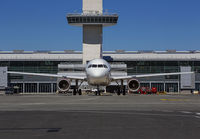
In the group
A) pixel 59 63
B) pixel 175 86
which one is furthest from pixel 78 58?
pixel 175 86

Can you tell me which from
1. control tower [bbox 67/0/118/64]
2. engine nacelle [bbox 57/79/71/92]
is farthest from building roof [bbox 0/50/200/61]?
engine nacelle [bbox 57/79/71/92]

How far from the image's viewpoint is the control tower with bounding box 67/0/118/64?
83062 mm

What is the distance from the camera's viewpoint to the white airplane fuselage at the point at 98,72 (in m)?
40.9

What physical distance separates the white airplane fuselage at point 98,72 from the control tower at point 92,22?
42.0 metres

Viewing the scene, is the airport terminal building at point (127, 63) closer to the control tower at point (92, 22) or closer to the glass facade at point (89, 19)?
the control tower at point (92, 22)

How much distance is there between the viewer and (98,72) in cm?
4078

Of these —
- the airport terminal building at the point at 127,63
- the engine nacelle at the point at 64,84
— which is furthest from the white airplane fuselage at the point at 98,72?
the airport terminal building at the point at 127,63

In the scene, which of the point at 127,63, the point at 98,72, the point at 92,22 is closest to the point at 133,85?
the point at 98,72

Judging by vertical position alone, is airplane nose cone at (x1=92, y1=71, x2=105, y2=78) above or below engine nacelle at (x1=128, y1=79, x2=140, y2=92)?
above

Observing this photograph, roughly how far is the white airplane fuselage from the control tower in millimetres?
42018

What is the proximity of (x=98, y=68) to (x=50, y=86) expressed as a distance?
195ft

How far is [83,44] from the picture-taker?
8631 cm

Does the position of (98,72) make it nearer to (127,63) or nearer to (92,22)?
(92,22)

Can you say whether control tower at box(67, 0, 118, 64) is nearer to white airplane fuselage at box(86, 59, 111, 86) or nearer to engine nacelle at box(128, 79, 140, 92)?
engine nacelle at box(128, 79, 140, 92)
